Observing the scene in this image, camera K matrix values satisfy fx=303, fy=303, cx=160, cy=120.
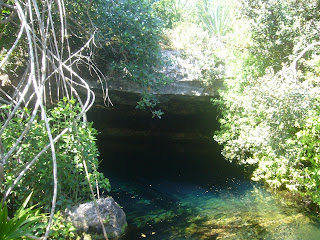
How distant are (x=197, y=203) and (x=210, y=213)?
1.99 feet

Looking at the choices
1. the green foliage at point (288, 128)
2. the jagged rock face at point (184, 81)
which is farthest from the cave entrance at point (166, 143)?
the green foliage at point (288, 128)

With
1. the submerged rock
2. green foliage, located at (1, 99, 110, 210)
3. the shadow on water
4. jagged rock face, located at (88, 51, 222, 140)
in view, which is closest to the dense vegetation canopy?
green foliage, located at (1, 99, 110, 210)

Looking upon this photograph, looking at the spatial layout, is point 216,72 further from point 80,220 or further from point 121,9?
point 80,220

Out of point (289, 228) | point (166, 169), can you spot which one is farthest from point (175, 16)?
point (289, 228)

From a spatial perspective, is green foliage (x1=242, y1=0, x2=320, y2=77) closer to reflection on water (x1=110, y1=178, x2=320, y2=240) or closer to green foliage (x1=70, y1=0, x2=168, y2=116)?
green foliage (x1=70, y1=0, x2=168, y2=116)

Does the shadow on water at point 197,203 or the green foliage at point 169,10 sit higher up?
the green foliage at point 169,10

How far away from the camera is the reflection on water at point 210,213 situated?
453 cm

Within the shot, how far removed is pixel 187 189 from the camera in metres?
7.02

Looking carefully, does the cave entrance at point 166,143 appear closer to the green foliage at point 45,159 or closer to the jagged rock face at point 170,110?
the jagged rock face at point 170,110

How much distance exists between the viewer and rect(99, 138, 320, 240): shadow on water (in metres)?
4.59

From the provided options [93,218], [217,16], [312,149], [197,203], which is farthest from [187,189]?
[217,16]

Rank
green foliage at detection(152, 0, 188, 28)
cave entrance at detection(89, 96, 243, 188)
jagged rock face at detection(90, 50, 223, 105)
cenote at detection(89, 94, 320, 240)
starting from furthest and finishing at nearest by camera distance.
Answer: green foliage at detection(152, 0, 188, 28), cave entrance at detection(89, 96, 243, 188), jagged rock face at detection(90, 50, 223, 105), cenote at detection(89, 94, 320, 240)

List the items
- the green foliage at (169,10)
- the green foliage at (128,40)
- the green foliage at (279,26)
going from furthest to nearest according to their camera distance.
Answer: the green foliage at (169,10) < the green foliage at (279,26) < the green foliage at (128,40)

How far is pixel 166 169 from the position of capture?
9.10 m
